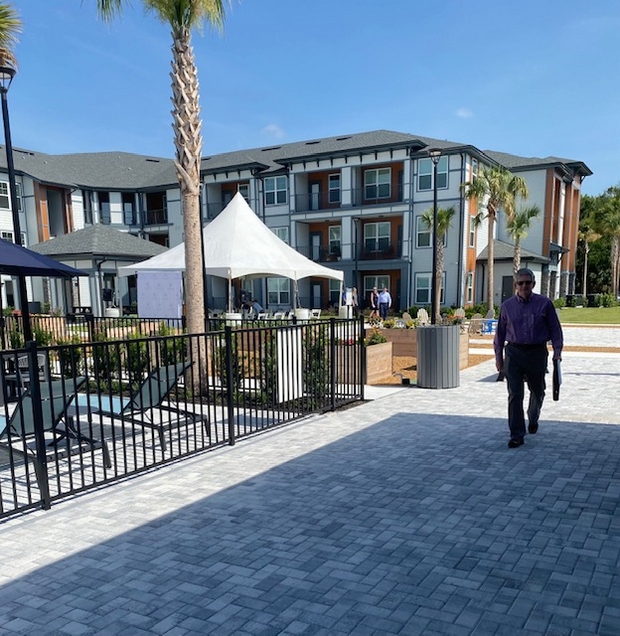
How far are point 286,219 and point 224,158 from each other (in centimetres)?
828

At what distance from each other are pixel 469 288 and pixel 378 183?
29.7 ft

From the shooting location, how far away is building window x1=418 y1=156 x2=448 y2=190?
29.9 meters

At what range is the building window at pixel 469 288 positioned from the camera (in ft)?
104

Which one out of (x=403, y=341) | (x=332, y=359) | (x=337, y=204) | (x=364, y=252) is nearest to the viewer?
(x=332, y=359)

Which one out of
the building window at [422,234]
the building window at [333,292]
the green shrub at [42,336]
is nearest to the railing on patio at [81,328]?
the green shrub at [42,336]

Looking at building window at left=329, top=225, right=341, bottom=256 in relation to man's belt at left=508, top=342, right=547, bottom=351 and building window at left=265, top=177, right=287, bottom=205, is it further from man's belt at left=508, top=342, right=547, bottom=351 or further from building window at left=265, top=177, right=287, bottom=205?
man's belt at left=508, top=342, right=547, bottom=351

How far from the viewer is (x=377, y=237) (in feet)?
111

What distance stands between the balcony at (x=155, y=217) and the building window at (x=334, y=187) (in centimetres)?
1341

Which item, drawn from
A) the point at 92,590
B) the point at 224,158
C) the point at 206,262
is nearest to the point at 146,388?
the point at 92,590

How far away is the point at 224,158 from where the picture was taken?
3869cm

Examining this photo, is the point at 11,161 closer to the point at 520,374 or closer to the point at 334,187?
the point at 520,374

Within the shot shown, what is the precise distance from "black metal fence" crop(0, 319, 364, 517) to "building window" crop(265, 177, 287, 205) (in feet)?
88.9

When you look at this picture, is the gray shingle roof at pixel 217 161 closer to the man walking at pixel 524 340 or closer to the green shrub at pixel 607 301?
the green shrub at pixel 607 301

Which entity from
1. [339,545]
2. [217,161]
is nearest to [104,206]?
[217,161]
